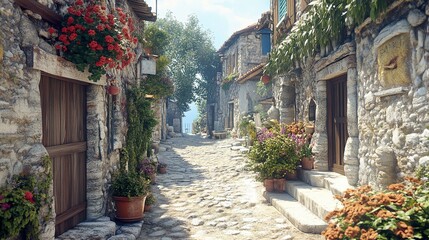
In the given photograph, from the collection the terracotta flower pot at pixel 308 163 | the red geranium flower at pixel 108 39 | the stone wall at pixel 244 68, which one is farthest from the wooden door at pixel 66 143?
the stone wall at pixel 244 68

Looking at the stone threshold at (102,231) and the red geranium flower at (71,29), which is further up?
the red geranium flower at (71,29)

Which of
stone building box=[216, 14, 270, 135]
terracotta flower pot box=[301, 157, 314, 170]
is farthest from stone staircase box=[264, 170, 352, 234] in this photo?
stone building box=[216, 14, 270, 135]

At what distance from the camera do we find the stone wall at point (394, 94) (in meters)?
3.89

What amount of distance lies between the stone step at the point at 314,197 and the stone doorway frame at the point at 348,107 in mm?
520

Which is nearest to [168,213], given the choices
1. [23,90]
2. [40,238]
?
[40,238]

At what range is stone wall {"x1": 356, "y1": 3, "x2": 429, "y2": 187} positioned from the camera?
3.89 m

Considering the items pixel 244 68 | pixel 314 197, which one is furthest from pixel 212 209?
pixel 244 68

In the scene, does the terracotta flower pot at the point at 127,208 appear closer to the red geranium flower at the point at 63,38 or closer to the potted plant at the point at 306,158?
the red geranium flower at the point at 63,38

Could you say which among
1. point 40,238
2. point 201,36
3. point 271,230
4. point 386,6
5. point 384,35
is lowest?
point 271,230

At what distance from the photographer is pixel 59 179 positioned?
430 centimetres

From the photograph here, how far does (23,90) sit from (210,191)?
512 centimetres

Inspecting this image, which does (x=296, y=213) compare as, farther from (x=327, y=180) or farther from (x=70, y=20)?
(x=70, y=20)

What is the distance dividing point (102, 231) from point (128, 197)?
3.10 ft

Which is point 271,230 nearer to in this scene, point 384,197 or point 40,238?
point 384,197
